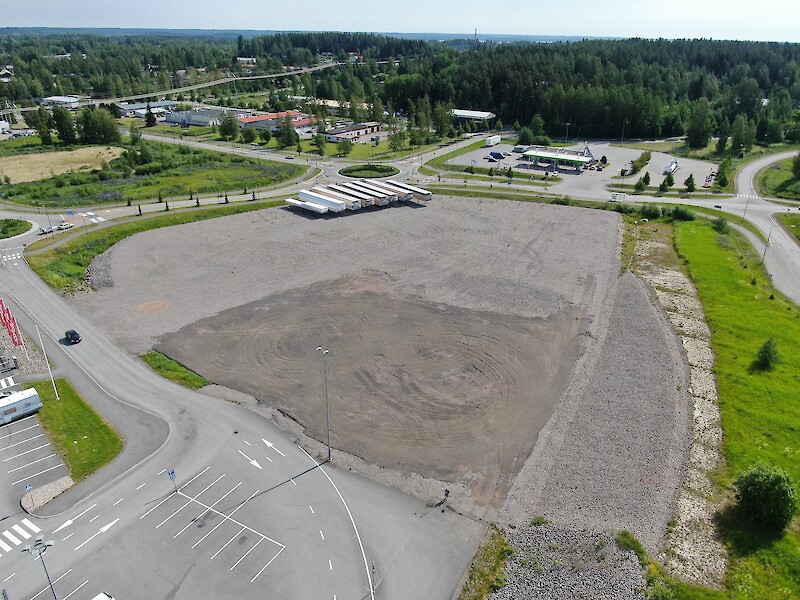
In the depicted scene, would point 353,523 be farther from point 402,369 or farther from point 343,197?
point 343,197

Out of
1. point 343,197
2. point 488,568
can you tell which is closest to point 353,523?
point 488,568

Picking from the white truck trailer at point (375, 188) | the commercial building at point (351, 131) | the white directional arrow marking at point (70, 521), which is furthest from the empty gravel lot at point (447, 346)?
the commercial building at point (351, 131)

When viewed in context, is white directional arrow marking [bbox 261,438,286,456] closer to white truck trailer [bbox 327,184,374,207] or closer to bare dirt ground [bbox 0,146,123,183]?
white truck trailer [bbox 327,184,374,207]

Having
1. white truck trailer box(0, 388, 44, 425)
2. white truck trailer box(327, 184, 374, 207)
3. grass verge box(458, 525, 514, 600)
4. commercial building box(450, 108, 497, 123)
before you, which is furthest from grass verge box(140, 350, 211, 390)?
commercial building box(450, 108, 497, 123)

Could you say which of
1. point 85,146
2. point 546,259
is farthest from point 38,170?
point 546,259

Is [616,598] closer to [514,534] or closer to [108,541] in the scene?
[514,534]
